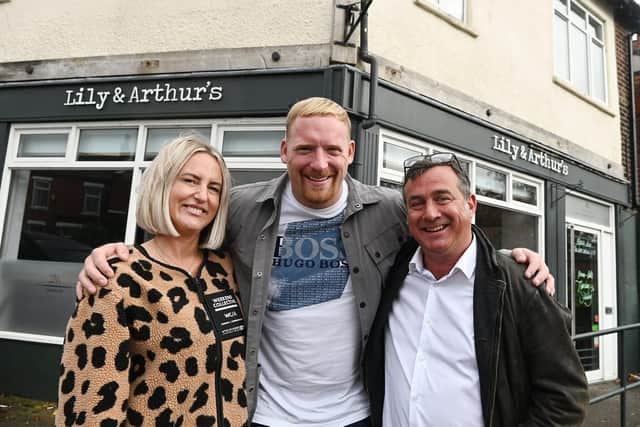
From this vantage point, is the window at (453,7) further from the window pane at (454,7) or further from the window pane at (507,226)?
the window pane at (507,226)

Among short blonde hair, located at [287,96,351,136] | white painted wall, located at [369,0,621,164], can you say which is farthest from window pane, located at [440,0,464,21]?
short blonde hair, located at [287,96,351,136]

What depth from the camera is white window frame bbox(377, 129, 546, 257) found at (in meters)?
4.73

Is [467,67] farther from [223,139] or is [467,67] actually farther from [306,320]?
[306,320]

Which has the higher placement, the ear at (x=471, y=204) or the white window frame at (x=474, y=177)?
the white window frame at (x=474, y=177)

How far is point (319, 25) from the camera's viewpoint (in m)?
4.54

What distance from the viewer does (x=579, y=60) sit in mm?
7664

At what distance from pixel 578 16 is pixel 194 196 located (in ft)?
28.5

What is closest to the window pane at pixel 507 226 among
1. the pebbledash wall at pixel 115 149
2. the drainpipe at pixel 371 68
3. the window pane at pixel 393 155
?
the pebbledash wall at pixel 115 149

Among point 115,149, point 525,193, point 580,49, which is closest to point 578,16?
point 580,49

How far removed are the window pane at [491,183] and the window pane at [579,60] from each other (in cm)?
293

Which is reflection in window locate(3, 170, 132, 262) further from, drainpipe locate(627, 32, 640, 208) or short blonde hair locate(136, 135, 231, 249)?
drainpipe locate(627, 32, 640, 208)

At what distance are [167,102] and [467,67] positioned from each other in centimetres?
376

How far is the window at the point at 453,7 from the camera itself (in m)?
5.64

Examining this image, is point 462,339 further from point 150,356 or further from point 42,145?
point 42,145
